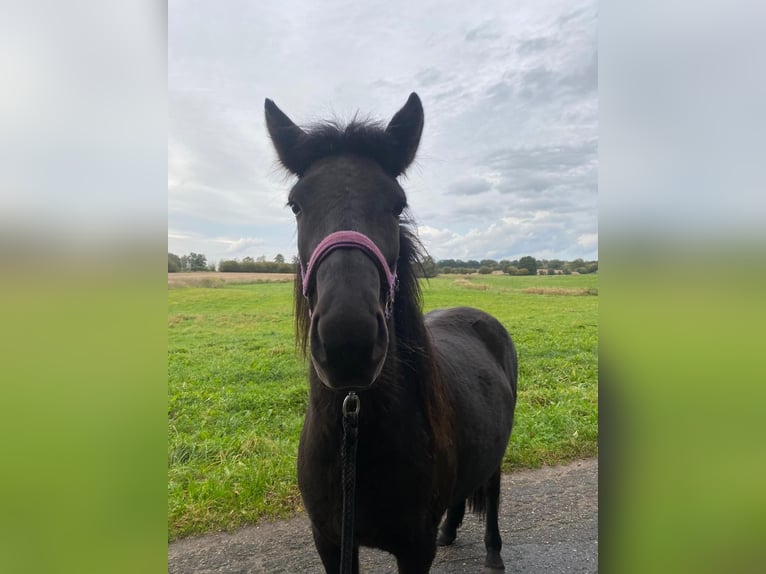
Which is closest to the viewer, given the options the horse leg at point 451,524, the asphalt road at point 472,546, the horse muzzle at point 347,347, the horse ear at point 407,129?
the horse muzzle at point 347,347

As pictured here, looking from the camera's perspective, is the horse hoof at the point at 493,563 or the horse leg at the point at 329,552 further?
the horse hoof at the point at 493,563

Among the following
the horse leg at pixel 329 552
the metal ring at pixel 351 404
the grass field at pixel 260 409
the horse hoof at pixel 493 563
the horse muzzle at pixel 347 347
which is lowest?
the horse hoof at pixel 493 563

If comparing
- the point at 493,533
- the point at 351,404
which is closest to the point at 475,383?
the point at 493,533

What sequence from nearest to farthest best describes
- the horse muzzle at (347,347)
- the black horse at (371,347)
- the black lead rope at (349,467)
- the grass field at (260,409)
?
1. the horse muzzle at (347,347)
2. the black horse at (371,347)
3. the black lead rope at (349,467)
4. the grass field at (260,409)

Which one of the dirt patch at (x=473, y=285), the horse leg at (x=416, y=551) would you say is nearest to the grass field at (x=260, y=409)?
the horse leg at (x=416, y=551)

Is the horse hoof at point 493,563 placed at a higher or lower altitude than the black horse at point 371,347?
lower

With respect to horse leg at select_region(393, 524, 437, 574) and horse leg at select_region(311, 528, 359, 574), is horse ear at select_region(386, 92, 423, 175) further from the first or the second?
horse leg at select_region(311, 528, 359, 574)

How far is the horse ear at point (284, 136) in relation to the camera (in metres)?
2.40

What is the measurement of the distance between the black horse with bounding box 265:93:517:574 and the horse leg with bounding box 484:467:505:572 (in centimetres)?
128

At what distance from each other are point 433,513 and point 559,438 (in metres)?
3.99

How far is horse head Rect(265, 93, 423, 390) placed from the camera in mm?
1596

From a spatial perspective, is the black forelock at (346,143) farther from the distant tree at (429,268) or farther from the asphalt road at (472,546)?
the asphalt road at (472,546)

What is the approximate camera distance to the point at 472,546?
4137 mm

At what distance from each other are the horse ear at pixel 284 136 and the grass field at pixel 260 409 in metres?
0.93
